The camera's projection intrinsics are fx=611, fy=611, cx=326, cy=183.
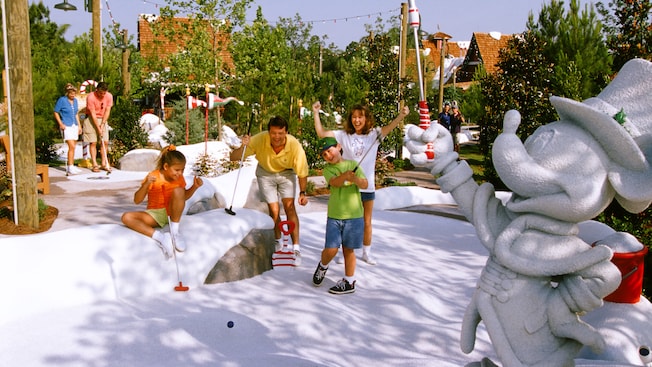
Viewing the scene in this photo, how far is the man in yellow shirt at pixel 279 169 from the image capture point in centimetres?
596

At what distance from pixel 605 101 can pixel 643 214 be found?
124 inches

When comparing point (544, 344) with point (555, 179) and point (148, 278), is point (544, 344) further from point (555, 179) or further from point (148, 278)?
point (148, 278)

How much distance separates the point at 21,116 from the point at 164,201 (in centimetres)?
255

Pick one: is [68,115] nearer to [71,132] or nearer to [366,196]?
[71,132]

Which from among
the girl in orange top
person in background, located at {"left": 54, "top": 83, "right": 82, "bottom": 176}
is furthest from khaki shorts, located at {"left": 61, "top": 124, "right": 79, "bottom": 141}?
the girl in orange top

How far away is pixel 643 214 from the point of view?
5.46 meters

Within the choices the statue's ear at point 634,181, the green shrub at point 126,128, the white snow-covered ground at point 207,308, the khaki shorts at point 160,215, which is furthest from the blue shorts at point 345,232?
the green shrub at point 126,128

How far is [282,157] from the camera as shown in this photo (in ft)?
19.6

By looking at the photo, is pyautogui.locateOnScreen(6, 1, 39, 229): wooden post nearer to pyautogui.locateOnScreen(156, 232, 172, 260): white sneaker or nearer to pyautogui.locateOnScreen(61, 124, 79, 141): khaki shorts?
pyautogui.locateOnScreen(156, 232, 172, 260): white sneaker

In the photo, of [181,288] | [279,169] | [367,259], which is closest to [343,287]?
[367,259]

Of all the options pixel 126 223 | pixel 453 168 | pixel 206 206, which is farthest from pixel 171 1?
pixel 453 168

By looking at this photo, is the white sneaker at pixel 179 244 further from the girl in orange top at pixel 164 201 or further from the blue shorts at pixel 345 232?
the blue shorts at pixel 345 232

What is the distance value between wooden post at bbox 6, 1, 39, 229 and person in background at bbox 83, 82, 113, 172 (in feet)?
15.2

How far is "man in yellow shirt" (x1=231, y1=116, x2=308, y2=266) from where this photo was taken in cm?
596
